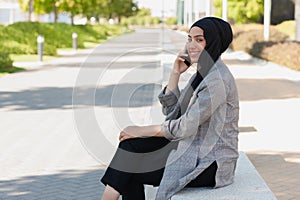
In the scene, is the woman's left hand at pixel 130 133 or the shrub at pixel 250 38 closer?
the woman's left hand at pixel 130 133

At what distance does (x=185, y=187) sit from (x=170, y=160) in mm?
201

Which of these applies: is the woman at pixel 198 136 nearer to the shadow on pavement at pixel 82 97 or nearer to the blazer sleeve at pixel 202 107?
the blazer sleeve at pixel 202 107

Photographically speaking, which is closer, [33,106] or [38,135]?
[38,135]

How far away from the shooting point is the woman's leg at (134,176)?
15.0 feet

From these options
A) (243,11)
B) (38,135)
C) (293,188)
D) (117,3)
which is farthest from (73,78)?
(117,3)

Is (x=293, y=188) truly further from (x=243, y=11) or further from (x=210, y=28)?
(x=243, y=11)

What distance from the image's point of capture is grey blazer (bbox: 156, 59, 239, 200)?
4.42 m

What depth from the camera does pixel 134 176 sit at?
4.66 meters

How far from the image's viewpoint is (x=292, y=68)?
19594 millimetres

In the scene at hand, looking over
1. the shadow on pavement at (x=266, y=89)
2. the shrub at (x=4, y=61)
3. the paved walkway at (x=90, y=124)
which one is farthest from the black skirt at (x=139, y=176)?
the shrub at (x=4, y=61)

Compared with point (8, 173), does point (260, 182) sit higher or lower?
higher

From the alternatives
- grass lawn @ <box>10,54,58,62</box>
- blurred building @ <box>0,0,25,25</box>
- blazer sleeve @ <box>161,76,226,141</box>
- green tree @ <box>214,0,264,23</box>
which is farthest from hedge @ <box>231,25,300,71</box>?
blurred building @ <box>0,0,25,25</box>

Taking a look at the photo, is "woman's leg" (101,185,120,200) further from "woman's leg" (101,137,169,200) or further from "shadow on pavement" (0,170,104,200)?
"shadow on pavement" (0,170,104,200)

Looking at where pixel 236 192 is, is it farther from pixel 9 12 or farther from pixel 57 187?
pixel 9 12
